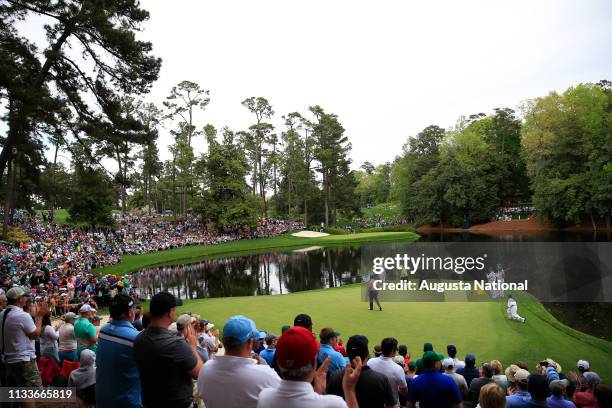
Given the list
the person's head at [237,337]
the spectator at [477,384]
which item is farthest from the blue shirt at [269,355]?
the person's head at [237,337]

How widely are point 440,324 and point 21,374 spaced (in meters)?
11.0

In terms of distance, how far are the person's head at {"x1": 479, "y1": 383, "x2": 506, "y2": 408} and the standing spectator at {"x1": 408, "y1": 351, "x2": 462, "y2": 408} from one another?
2.77 feet

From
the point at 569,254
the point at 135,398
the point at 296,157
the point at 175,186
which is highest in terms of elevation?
the point at 296,157

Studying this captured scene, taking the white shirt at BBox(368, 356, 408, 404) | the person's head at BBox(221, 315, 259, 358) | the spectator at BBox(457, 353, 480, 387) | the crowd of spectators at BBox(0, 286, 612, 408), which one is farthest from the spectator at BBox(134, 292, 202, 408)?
the spectator at BBox(457, 353, 480, 387)

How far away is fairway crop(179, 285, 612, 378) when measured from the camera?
11.0m

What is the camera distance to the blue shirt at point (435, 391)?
4.39 m

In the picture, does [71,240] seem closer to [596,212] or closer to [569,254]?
[569,254]

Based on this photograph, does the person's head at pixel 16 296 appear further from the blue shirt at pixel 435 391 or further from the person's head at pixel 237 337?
the blue shirt at pixel 435 391

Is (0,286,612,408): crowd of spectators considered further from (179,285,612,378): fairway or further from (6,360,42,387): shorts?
(179,285,612,378): fairway

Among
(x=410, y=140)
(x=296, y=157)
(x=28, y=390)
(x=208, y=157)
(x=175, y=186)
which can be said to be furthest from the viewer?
(x=410, y=140)

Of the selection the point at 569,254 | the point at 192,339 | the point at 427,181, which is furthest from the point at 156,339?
the point at 427,181

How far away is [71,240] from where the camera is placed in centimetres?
3231

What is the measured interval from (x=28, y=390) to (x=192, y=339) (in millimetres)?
3132

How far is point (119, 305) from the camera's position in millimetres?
3877
